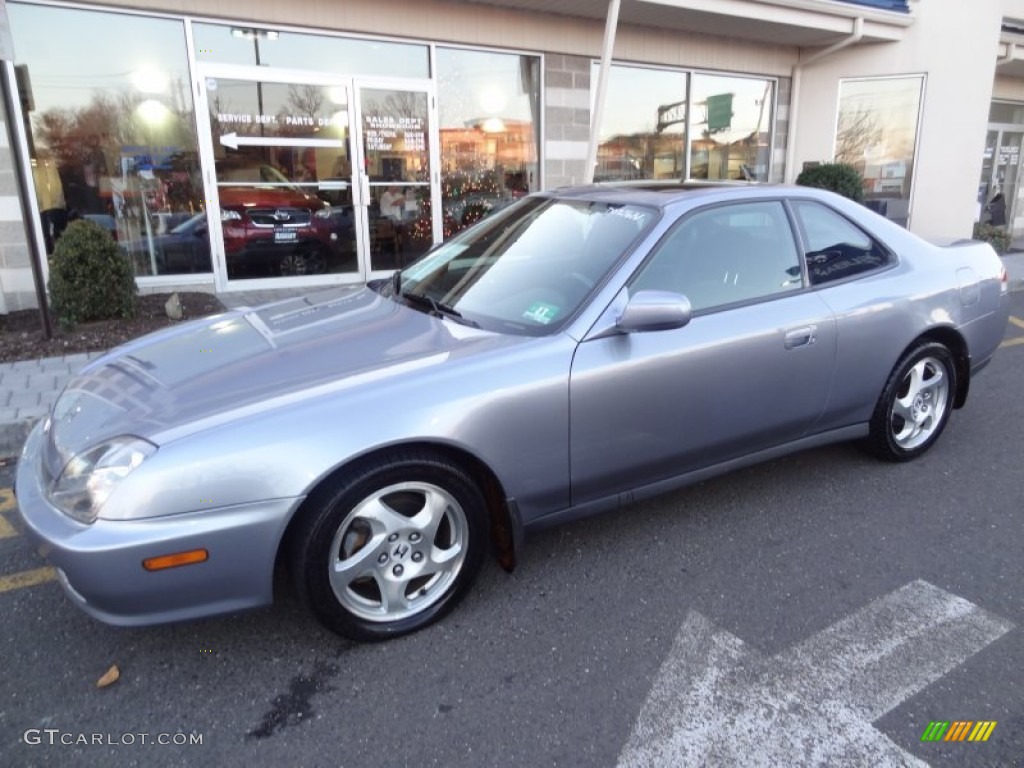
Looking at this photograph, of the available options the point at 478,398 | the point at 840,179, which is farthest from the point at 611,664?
the point at 840,179

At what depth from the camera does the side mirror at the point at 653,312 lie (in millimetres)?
2549

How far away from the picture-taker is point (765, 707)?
2096 mm

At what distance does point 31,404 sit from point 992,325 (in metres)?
5.76

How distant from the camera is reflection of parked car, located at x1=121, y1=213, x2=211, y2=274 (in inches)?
295

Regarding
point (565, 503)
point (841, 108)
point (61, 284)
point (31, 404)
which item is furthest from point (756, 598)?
point (841, 108)

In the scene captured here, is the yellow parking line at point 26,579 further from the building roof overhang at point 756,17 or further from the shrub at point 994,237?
the shrub at point 994,237

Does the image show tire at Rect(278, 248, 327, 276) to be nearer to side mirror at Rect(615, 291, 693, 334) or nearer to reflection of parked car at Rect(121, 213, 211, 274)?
reflection of parked car at Rect(121, 213, 211, 274)

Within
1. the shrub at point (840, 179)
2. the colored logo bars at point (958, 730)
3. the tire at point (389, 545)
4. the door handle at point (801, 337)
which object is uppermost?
the shrub at point (840, 179)

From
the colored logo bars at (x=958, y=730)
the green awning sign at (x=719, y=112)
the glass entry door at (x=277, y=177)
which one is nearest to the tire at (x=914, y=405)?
the colored logo bars at (x=958, y=730)

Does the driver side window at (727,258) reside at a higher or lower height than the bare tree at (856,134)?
lower

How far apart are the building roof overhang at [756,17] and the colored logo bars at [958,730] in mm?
8073

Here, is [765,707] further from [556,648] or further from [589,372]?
[589,372]

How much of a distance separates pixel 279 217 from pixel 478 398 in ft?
21.1

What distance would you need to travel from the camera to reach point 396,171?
855 cm
